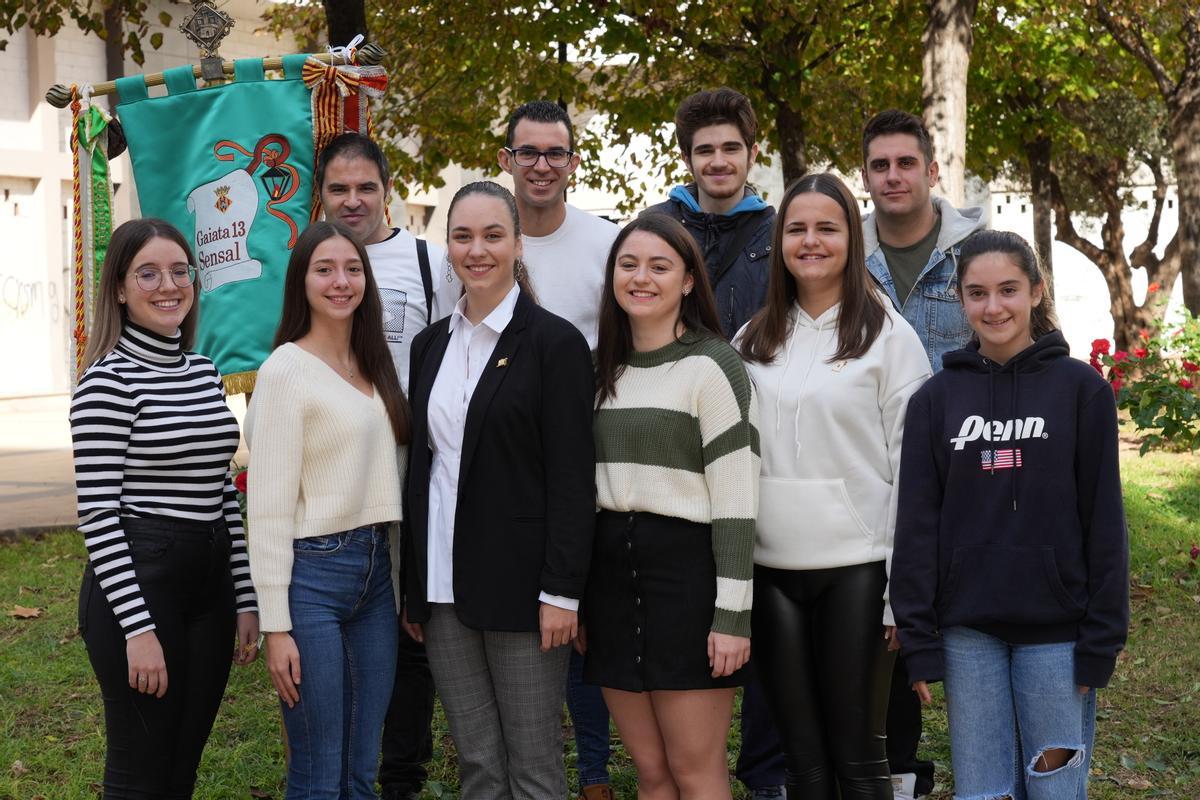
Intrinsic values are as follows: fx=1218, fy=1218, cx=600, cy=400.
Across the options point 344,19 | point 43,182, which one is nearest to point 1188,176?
point 344,19

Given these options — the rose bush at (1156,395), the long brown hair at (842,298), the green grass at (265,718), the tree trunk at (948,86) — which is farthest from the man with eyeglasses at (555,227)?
the rose bush at (1156,395)

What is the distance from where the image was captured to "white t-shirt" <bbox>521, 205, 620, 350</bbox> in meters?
4.13

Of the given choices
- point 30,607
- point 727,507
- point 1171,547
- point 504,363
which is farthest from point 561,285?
point 1171,547

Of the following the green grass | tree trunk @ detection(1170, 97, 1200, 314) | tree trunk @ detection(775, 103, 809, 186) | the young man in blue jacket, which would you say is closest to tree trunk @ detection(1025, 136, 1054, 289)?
tree trunk @ detection(1170, 97, 1200, 314)

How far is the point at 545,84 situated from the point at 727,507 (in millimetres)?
9793

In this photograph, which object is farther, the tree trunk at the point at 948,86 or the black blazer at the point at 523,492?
the tree trunk at the point at 948,86

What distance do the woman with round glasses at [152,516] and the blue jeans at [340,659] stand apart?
26 cm

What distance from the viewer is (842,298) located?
3455mm

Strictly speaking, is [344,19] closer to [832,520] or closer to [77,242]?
[77,242]

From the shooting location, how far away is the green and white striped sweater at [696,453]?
10.5 feet

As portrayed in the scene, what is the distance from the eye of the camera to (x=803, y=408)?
3348 mm

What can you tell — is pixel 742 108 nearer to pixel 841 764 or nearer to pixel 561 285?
pixel 561 285

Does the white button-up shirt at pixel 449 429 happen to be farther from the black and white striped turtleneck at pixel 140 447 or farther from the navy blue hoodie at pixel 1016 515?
the navy blue hoodie at pixel 1016 515

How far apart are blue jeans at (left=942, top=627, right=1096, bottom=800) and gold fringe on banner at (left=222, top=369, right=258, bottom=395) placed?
2.40m
